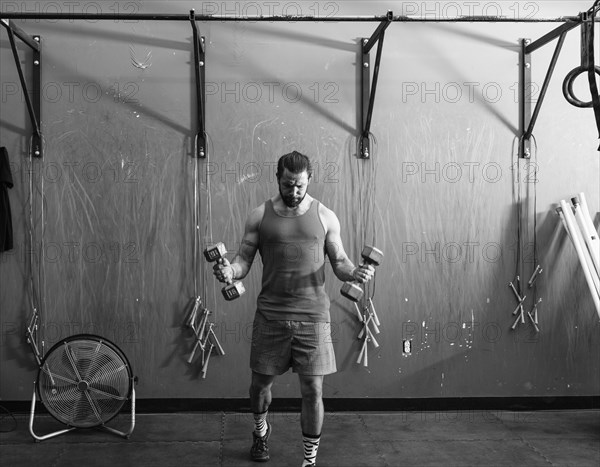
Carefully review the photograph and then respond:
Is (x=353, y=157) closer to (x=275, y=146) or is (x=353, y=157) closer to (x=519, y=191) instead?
(x=275, y=146)

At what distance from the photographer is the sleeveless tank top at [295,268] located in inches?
130

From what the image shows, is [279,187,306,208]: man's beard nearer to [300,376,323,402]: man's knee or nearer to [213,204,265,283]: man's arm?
[213,204,265,283]: man's arm

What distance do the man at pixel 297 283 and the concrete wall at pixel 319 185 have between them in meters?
1.00

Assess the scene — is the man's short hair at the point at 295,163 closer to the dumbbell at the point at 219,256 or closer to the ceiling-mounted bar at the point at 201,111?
the dumbbell at the point at 219,256

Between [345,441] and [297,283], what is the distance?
3.70ft

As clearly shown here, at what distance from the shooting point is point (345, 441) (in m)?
3.81

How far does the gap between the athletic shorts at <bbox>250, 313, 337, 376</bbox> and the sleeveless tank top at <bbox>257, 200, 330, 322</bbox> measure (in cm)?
4

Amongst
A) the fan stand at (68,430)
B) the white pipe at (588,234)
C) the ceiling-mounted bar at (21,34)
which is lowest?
the fan stand at (68,430)

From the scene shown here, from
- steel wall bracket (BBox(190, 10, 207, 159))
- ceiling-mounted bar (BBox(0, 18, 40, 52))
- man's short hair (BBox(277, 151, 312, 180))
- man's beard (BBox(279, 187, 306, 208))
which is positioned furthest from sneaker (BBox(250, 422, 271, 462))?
ceiling-mounted bar (BBox(0, 18, 40, 52))

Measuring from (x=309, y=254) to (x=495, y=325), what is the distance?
71.1 inches

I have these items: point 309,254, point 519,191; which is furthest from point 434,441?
point 519,191

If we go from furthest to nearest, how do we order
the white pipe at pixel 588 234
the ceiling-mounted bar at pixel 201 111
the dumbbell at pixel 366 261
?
the ceiling-mounted bar at pixel 201 111 → the white pipe at pixel 588 234 → the dumbbell at pixel 366 261

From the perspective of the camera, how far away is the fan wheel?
147 inches

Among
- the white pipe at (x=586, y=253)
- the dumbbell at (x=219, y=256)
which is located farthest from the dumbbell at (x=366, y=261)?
the white pipe at (x=586, y=253)
